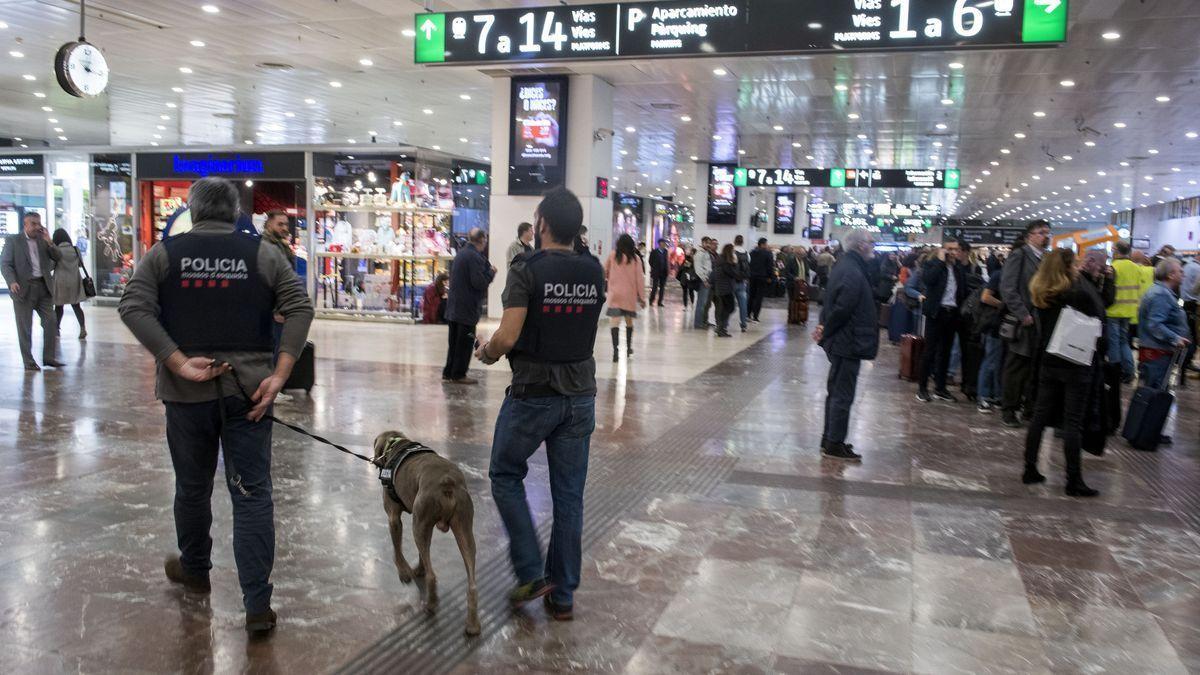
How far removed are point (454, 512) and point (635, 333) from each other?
12.1 metres

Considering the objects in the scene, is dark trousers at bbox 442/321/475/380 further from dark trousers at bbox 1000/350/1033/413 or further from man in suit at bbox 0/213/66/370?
dark trousers at bbox 1000/350/1033/413

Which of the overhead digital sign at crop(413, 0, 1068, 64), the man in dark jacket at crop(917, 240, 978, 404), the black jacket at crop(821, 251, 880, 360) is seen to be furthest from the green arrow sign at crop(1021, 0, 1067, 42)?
the black jacket at crop(821, 251, 880, 360)

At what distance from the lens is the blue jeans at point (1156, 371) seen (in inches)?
311

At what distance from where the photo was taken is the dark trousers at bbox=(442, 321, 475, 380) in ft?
30.7

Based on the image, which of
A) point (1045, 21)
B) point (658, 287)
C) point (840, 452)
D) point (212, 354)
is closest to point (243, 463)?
point (212, 354)

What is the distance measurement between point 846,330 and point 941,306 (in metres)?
2.92

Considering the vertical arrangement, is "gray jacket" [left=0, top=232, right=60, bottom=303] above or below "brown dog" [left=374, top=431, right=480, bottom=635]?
above

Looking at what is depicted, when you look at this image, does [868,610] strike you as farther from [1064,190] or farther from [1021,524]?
[1064,190]

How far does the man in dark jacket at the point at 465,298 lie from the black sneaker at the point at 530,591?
18.4ft

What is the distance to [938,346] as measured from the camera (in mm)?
9438

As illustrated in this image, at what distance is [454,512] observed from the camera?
3422 millimetres

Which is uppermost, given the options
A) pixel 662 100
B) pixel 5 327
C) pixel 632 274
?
pixel 662 100

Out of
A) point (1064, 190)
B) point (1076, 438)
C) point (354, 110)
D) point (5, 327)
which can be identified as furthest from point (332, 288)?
point (1064, 190)

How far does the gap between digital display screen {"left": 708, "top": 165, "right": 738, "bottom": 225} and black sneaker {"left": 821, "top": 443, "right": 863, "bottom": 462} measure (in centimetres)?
2071
